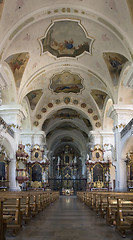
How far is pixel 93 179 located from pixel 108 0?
17.0 m

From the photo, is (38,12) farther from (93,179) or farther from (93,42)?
(93,179)

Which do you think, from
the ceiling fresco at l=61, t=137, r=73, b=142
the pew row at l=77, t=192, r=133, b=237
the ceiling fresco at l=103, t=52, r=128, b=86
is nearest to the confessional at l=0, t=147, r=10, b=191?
the ceiling fresco at l=103, t=52, r=128, b=86

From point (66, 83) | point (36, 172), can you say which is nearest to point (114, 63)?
point (66, 83)

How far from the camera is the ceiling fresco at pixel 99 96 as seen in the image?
23.1 meters

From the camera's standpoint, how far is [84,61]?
63.0ft

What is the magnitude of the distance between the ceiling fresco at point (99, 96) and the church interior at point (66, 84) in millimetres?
72

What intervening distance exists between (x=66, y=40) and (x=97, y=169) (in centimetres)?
1298

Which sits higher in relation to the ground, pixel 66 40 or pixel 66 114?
pixel 66 40

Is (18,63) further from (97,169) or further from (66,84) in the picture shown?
(97,169)

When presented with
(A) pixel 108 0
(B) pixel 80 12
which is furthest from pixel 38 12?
(A) pixel 108 0

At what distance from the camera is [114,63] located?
17172mm

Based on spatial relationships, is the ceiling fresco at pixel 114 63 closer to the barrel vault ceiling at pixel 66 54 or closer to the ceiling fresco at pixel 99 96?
the barrel vault ceiling at pixel 66 54

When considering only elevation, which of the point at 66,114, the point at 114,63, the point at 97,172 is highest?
the point at 114,63

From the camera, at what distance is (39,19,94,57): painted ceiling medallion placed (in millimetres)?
15926
